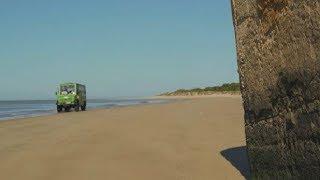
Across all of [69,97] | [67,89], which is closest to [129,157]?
[69,97]

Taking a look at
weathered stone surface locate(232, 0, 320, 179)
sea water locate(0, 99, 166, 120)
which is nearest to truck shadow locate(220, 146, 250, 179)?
weathered stone surface locate(232, 0, 320, 179)

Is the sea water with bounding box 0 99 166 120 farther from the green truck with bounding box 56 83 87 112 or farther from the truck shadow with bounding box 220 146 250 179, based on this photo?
the truck shadow with bounding box 220 146 250 179

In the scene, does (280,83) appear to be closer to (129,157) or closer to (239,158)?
(239,158)

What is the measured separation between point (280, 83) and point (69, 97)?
35.7 meters

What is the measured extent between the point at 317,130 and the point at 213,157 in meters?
3.08

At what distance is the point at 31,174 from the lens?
7117 mm

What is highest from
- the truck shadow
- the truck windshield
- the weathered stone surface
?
the truck windshield

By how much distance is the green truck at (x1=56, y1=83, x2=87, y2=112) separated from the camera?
39.8 metres

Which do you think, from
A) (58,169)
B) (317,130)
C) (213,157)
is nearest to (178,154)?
(213,157)

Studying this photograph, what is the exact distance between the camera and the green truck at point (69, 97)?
39.8 metres

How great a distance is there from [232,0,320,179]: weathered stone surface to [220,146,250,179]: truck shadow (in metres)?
0.64

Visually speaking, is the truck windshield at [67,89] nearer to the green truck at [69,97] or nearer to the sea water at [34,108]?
the green truck at [69,97]

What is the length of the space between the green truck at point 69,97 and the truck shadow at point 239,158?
31942 mm

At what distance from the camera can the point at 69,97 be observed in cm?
4047
